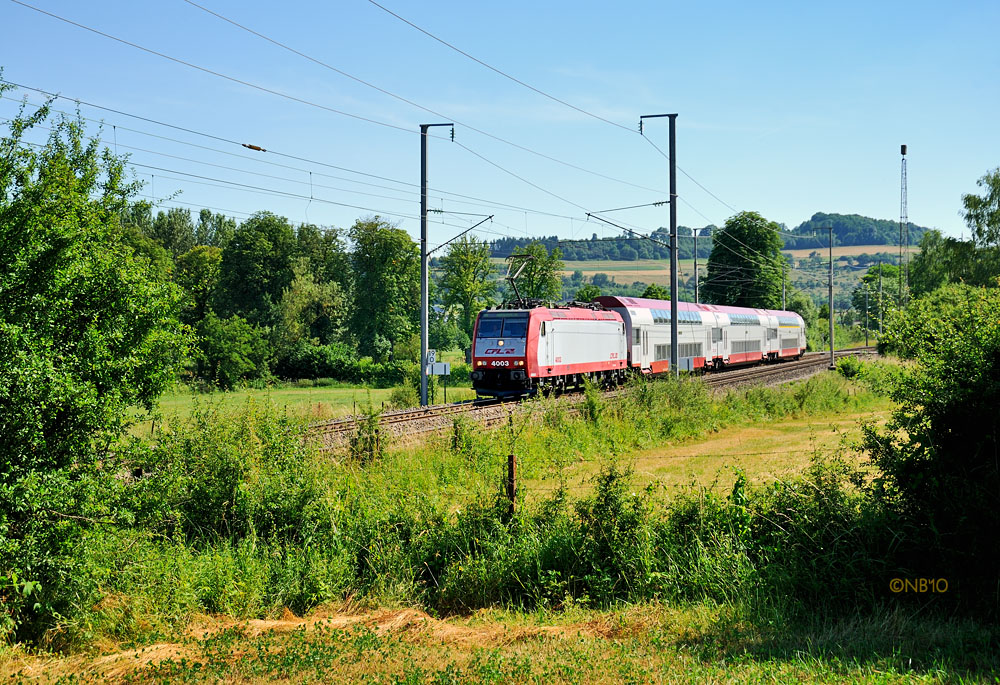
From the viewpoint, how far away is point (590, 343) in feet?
109

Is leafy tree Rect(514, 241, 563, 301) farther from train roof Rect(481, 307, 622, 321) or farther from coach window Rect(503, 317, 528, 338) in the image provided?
coach window Rect(503, 317, 528, 338)

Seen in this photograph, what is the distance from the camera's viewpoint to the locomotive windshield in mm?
28578

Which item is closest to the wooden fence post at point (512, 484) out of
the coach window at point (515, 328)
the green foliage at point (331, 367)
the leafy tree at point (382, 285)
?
the coach window at point (515, 328)

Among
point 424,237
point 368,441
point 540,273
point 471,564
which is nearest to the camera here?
point 471,564

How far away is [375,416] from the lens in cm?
1655

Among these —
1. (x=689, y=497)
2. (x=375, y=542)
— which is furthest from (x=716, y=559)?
(x=375, y=542)

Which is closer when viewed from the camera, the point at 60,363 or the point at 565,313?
the point at 60,363

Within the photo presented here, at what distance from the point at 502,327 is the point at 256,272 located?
43.6 meters

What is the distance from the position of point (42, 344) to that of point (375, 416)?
26.3ft

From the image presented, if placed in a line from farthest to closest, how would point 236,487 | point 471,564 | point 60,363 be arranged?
point 236,487 → point 471,564 → point 60,363

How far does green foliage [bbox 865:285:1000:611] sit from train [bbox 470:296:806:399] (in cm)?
1553

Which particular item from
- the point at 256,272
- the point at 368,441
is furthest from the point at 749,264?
the point at 368,441

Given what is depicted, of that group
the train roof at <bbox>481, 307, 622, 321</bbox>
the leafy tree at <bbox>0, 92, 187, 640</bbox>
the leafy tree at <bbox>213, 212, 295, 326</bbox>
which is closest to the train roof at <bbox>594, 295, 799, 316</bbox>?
the train roof at <bbox>481, 307, 622, 321</bbox>

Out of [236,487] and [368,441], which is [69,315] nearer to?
[236,487]
